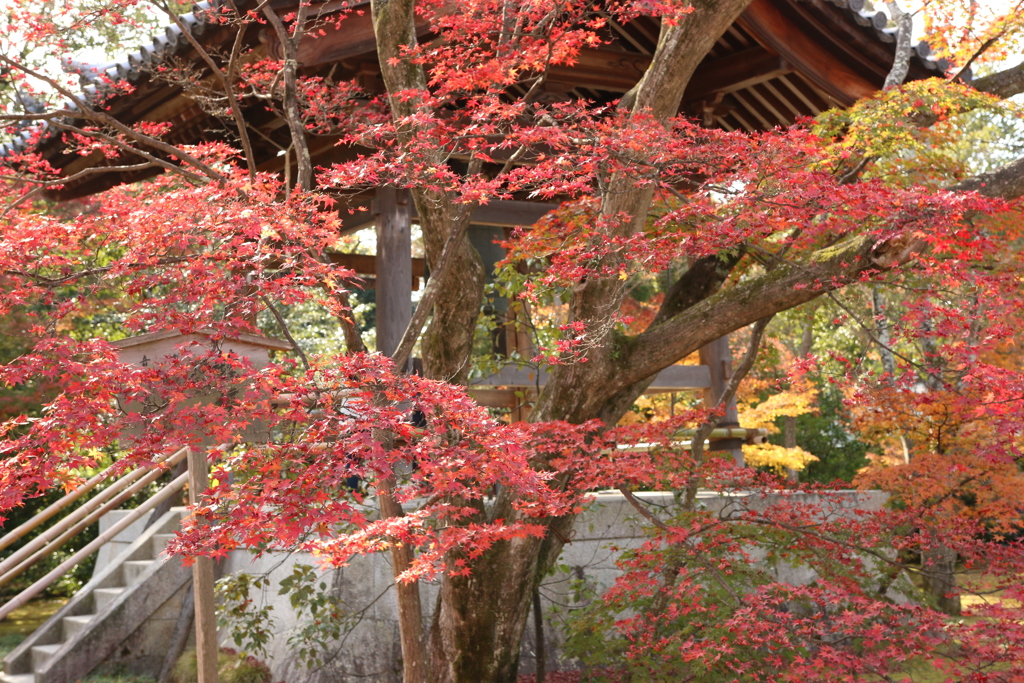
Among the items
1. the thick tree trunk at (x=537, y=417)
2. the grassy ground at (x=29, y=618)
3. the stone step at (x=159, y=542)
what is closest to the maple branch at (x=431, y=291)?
Answer: the thick tree trunk at (x=537, y=417)

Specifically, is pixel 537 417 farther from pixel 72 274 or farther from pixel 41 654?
pixel 41 654

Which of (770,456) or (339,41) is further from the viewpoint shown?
(770,456)

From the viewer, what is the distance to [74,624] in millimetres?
6723

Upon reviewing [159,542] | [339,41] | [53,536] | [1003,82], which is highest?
[339,41]

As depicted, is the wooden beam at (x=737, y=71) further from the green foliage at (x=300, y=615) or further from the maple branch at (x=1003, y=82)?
the green foliage at (x=300, y=615)

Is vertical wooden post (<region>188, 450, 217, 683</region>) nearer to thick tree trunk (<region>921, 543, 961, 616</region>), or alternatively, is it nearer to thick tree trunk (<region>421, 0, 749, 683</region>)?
thick tree trunk (<region>421, 0, 749, 683</region>)

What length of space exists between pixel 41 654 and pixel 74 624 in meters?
0.30

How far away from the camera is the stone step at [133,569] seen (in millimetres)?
7191

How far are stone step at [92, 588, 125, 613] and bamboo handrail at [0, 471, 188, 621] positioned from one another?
458mm

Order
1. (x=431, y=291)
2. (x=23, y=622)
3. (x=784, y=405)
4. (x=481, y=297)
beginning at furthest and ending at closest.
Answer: (x=784, y=405), (x=23, y=622), (x=481, y=297), (x=431, y=291)

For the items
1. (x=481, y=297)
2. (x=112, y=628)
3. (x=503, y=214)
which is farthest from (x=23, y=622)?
(x=481, y=297)

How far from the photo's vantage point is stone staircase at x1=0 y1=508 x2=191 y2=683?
6.41m

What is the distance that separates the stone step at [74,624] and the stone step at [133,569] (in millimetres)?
415

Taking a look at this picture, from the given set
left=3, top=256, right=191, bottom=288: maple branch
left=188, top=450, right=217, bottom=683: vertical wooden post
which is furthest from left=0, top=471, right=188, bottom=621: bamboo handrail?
left=3, top=256, right=191, bottom=288: maple branch
